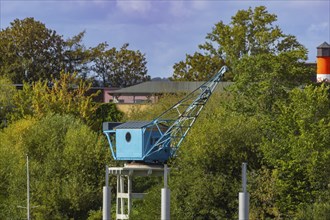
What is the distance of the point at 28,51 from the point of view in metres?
112

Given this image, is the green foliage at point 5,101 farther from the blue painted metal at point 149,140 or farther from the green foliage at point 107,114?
the blue painted metal at point 149,140

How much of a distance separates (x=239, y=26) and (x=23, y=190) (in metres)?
34.2

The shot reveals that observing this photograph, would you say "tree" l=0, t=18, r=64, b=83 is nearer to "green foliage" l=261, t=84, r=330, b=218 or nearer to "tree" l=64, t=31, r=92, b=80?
"tree" l=64, t=31, r=92, b=80

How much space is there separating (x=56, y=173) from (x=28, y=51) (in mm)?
54969

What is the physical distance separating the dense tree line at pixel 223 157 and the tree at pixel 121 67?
52295 mm

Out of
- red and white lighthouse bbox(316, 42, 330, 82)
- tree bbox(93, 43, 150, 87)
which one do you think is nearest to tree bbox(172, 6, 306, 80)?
red and white lighthouse bbox(316, 42, 330, 82)

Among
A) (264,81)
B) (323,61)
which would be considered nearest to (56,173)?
(264,81)

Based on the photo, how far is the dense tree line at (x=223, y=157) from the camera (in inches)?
1943

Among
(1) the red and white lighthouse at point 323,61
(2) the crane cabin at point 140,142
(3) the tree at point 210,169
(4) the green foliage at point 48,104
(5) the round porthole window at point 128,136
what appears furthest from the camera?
(1) the red and white lighthouse at point 323,61

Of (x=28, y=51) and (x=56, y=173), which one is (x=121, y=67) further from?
(x=56, y=173)

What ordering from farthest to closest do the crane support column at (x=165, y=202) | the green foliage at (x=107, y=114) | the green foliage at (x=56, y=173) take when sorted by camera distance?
1. the green foliage at (x=107, y=114)
2. the green foliage at (x=56, y=173)
3. the crane support column at (x=165, y=202)

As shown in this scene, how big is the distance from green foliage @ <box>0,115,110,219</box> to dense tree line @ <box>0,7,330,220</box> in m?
0.06

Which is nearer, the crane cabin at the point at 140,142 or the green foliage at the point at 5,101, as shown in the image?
the crane cabin at the point at 140,142

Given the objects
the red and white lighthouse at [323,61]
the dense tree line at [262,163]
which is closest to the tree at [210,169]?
the dense tree line at [262,163]
